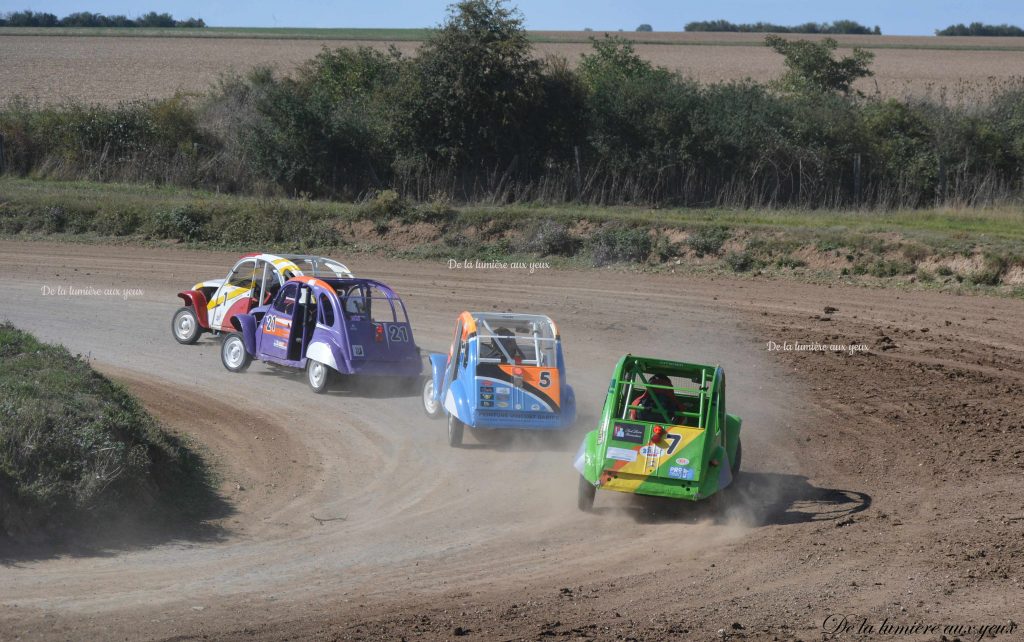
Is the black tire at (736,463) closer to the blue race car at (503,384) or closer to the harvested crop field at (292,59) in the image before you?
the blue race car at (503,384)

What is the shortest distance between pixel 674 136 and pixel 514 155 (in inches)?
208

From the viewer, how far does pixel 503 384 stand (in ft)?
42.5

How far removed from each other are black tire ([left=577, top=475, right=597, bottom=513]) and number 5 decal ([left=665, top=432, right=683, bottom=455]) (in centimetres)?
92

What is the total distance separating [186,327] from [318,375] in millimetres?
4399

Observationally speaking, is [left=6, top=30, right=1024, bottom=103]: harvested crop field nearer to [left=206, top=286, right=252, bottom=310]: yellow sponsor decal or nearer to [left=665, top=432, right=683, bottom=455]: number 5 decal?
[left=206, top=286, right=252, bottom=310]: yellow sponsor decal

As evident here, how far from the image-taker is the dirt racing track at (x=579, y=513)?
8.03m

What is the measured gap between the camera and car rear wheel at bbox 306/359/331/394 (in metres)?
15.9

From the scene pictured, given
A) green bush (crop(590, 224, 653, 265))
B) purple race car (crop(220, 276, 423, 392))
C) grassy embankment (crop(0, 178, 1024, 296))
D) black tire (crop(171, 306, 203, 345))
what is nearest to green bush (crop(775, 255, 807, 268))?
grassy embankment (crop(0, 178, 1024, 296))

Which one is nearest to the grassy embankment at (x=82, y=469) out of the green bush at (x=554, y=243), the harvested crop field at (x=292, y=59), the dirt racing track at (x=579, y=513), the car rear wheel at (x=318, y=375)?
the dirt racing track at (x=579, y=513)

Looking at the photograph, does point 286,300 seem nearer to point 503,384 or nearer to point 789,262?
point 503,384

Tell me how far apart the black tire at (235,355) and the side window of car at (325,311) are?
5.86ft

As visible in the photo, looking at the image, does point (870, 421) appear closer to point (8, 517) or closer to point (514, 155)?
point (8, 517)

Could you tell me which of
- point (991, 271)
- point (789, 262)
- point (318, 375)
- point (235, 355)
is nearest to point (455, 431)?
point (318, 375)

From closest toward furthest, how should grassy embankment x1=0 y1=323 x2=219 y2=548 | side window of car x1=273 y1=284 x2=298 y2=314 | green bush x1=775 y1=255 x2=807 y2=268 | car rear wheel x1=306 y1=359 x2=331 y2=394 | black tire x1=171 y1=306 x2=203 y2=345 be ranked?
grassy embankment x1=0 y1=323 x2=219 y2=548
car rear wheel x1=306 y1=359 x2=331 y2=394
side window of car x1=273 y1=284 x2=298 y2=314
black tire x1=171 y1=306 x2=203 y2=345
green bush x1=775 y1=255 x2=807 y2=268
